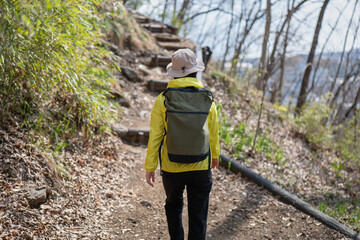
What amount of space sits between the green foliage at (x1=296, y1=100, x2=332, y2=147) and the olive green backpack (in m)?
6.84

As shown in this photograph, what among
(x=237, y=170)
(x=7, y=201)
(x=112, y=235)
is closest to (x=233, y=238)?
(x=112, y=235)

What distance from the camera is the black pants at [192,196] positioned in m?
2.14

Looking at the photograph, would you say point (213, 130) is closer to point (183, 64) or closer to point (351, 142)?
point (183, 64)

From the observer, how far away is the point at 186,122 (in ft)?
6.50

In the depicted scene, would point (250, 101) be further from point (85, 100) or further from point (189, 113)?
point (189, 113)

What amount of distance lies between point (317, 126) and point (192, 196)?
689cm

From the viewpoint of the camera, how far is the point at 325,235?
3.25 meters

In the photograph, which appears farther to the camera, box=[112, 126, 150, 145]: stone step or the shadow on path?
box=[112, 126, 150, 145]: stone step

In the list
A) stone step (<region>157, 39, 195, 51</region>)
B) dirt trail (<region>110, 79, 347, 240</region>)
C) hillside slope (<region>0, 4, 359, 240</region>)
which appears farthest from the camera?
stone step (<region>157, 39, 195, 51</region>)

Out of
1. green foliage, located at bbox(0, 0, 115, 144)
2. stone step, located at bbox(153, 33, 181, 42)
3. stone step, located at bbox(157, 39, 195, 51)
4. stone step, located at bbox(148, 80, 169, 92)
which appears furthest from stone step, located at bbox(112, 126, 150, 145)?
stone step, located at bbox(153, 33, 181, 42)

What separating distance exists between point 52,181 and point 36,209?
400 millimetres

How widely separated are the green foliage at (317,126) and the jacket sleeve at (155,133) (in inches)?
273

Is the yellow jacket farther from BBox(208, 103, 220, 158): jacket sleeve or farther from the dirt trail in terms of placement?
the dirt trail

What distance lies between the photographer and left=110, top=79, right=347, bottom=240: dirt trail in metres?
3.14
